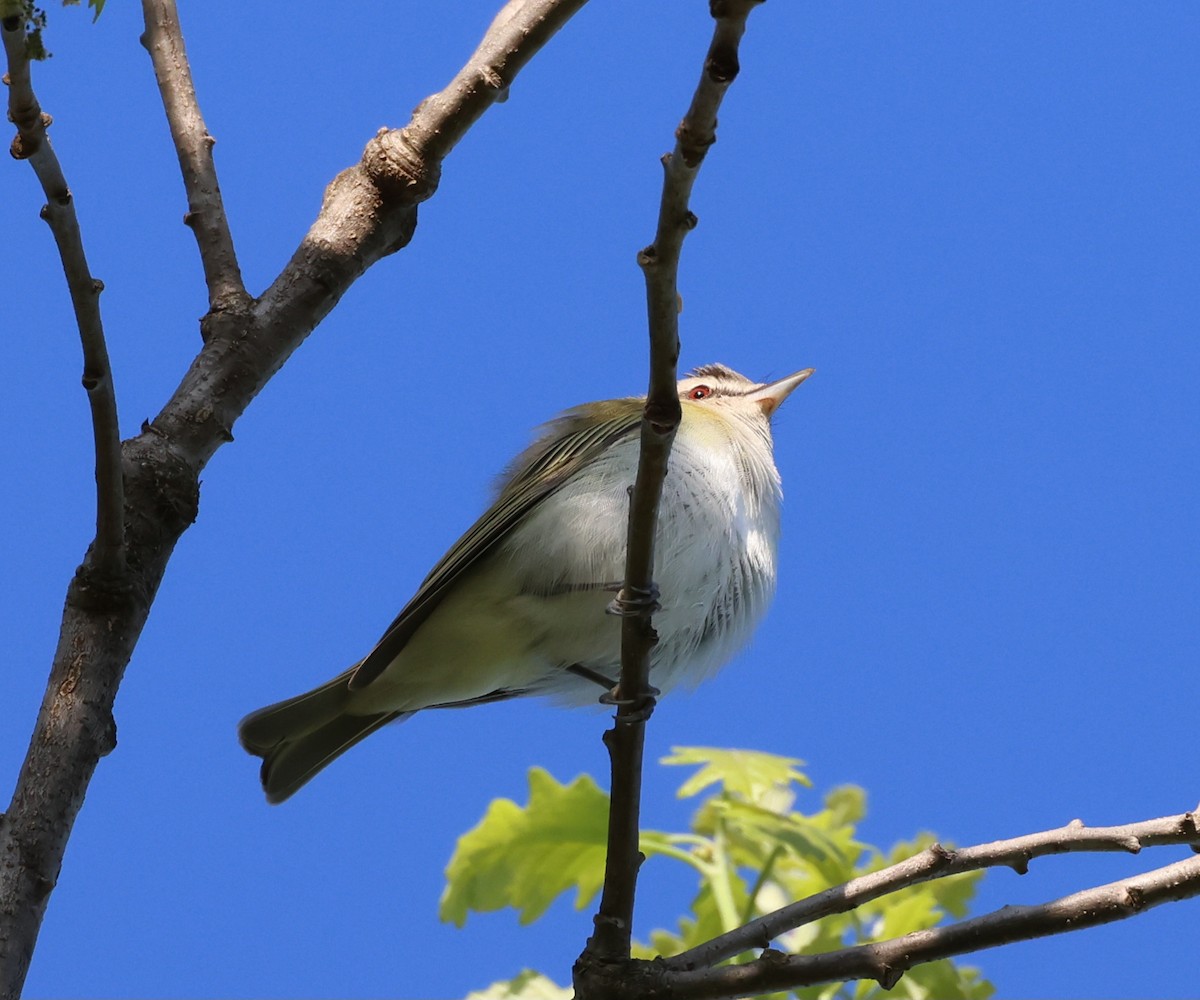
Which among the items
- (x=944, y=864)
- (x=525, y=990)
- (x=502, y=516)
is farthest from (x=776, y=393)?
(x=944, y=864)

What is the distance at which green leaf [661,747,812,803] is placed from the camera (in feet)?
9.64

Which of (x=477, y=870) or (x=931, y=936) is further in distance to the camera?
(x=477, y=870)

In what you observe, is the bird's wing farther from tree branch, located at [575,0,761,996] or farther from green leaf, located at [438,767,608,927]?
tree branch, located at [575,0,761,996]

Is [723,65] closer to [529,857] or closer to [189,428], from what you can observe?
[189,428]

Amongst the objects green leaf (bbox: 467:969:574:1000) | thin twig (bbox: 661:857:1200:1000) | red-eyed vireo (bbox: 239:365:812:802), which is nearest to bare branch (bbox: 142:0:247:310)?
red-eyed vireo (bbox: 239:365:812:802)

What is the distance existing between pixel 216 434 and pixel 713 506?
54.3 inches

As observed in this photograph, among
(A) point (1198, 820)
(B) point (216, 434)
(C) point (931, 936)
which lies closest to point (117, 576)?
(B) point (216, 434)

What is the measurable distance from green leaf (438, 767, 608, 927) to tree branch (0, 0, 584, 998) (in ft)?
3.16

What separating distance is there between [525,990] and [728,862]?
1.75ft

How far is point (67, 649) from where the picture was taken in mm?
2463

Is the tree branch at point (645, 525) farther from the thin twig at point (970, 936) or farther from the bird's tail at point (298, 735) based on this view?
the bird's tail at point (298, 735)

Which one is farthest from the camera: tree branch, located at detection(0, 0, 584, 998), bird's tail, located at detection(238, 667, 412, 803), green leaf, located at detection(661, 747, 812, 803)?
bird's tail, located at detection(238, 667, 412, 803)

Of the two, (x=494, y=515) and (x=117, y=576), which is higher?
(x=494, y=515)

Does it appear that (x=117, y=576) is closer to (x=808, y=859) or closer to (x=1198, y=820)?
(x=808, y=859)
